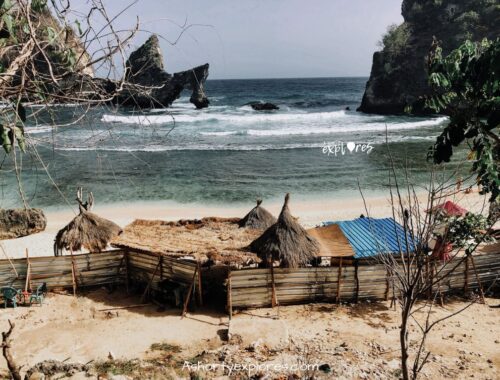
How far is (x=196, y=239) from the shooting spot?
10781 mm

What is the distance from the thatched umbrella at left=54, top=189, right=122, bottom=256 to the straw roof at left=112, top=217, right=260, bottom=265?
514mm

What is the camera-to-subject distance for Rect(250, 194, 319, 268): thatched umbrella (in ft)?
32.2

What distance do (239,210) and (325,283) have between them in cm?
985

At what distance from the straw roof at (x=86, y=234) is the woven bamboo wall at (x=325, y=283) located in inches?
149

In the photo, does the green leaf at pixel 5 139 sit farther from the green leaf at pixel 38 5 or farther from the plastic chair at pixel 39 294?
the plastic chair at pixel 39 294

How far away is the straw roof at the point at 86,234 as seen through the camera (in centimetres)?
1100

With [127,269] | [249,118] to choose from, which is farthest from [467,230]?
[249,118]

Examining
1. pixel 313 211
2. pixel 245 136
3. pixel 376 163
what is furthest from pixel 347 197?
pixel 245 136

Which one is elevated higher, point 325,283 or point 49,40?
point 49,40

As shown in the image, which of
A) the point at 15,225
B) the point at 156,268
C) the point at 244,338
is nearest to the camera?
the point at 244,338

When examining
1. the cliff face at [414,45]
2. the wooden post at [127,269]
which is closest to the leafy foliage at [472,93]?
the wooden post at [127,269]

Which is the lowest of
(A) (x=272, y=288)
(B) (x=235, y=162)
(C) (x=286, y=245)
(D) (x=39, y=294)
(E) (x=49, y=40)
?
(D) (x=39, y=294)

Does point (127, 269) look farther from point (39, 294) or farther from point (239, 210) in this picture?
point (239, 210)

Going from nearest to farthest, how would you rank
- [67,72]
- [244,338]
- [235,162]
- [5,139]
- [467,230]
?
[67,72]
[5,139]
[244,338]
[467,230]
[235,162]
